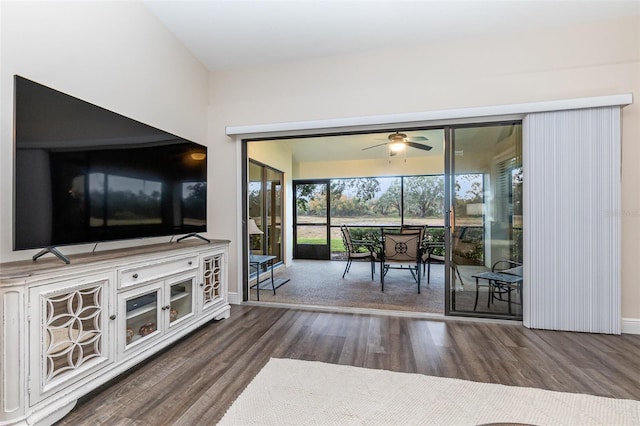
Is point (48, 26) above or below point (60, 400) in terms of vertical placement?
above

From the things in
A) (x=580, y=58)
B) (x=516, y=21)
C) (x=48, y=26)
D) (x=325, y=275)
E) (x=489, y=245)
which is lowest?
(x=325, y=275)

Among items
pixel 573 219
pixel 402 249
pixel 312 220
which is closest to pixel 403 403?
pixel 573 219

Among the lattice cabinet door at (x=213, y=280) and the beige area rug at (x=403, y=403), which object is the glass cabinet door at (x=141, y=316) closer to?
the lattice cabinet door at (x=213, y=280)

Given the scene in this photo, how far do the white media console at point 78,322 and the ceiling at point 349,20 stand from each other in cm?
219

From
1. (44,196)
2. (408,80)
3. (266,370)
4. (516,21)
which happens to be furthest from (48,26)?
(516,21)

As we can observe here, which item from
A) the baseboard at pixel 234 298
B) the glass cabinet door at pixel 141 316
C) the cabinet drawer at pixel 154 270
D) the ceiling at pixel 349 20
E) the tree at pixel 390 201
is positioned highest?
the ceiling at pixel 349 20

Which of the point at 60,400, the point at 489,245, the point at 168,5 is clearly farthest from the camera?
the point at 489,245

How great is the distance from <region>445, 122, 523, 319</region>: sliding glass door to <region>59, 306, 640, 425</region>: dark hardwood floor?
0.29m

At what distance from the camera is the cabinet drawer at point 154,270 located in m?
1.93

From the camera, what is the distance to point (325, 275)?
5266 millimetres

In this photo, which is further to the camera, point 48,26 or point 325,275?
point 325,275

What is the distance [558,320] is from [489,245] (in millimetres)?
874

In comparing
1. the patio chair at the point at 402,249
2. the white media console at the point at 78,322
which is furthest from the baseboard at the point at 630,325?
the white media console at the point at 78,322

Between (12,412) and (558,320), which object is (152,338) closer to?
(12,412)
